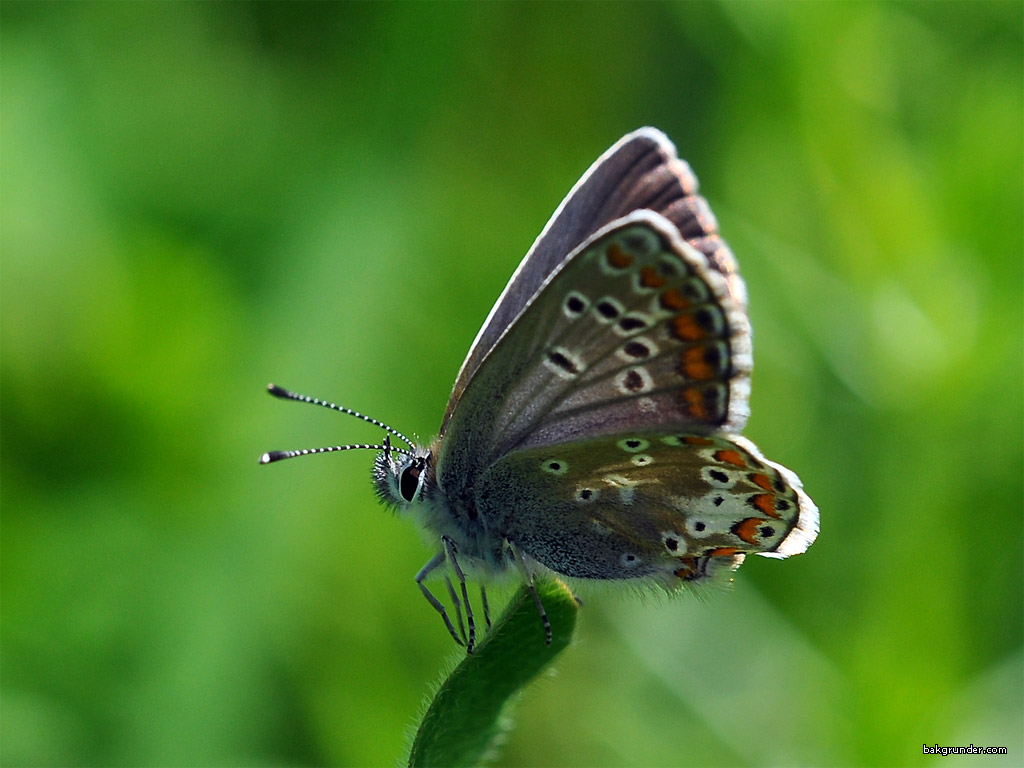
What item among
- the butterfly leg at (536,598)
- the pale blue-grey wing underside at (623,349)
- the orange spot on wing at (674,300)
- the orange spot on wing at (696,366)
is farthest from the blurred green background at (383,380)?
the orange spot on wing at (674,300)

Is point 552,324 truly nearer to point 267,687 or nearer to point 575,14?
point 267,687

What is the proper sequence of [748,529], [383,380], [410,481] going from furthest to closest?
1. [383,380]
2. [410,481]
3. [748,529]

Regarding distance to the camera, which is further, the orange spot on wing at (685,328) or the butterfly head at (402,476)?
the butterfly head at (402,476)

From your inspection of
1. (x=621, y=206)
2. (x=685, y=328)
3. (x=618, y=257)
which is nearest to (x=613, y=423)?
(x=685, y=328)

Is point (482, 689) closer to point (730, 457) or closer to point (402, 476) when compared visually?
point (730, 457)

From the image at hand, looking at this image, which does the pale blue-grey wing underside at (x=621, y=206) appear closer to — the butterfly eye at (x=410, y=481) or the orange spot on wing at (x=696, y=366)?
the butterfly eye at (x=410, y=481)

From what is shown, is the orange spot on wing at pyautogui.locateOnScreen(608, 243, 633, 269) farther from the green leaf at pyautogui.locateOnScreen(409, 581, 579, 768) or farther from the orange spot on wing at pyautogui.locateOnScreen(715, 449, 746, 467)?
the green leaf at pyautogui.locateOnScreen(409, 581, 579, 768)
